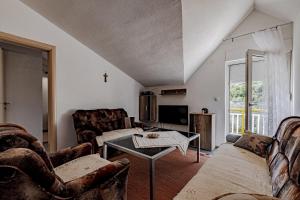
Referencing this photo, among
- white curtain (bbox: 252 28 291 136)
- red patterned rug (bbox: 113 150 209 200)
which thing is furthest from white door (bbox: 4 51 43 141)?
white curtain (bbox: 252 28 291 136)

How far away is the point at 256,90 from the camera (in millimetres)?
2553

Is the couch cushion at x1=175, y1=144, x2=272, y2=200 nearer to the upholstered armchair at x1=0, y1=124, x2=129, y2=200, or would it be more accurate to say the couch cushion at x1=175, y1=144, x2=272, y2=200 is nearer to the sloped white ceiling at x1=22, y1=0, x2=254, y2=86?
the upholstered armchair at x1=0, y1=124, x2=129, y2=200

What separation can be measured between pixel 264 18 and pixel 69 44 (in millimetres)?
3942

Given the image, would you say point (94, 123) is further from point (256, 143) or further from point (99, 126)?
point (256, 143)

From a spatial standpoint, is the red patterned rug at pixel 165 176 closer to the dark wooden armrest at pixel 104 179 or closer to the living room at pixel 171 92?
the living room at pixel 171 92

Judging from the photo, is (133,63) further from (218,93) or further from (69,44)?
(218,93)

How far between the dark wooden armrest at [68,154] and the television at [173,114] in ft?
9.05

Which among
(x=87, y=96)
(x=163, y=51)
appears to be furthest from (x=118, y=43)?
(x=87, y=96)

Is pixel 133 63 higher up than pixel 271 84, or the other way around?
pixel 133 63

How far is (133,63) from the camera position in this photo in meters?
3.62

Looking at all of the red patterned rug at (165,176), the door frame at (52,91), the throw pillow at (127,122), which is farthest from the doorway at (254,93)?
the door frame at (52,91)

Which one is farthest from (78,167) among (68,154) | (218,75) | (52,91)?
(218,75)

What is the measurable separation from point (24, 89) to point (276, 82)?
4.72 m

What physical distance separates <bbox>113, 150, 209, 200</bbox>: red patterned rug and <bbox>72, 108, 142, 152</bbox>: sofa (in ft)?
1.83
